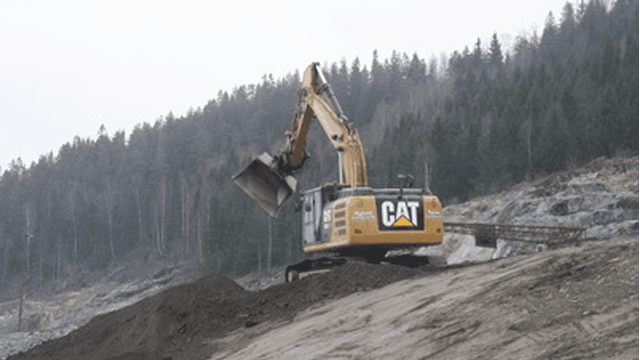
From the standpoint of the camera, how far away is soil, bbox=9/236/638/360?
675cm

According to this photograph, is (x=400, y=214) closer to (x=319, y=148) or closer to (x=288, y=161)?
(x=288, y=161)

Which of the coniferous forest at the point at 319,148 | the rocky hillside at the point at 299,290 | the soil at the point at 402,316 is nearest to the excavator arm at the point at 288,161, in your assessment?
the rocky hillside at the point at 299,290

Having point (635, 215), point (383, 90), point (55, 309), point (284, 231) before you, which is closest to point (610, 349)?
point (635, 215)

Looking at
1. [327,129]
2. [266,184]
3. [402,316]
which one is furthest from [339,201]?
[402,316]

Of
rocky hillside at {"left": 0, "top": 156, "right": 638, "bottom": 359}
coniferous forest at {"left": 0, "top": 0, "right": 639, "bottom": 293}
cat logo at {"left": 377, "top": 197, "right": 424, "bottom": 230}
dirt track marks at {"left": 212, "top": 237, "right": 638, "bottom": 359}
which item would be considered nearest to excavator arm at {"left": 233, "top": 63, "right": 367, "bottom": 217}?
rocky hillside at {"left": 0, "top": 156, "right": 638, "bottom": 359}

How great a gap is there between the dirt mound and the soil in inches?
1.2

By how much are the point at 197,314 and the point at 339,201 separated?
3.96 meters

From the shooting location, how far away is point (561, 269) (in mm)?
8742

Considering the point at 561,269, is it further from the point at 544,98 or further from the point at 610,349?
the point at 544,98

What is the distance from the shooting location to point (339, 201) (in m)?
15.0

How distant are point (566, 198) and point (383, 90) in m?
85.7

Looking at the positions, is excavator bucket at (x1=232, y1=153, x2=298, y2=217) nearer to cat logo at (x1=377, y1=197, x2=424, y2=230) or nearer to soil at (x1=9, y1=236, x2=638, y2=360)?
soil at (x1=9, y1=236, x2=638, y2=360)

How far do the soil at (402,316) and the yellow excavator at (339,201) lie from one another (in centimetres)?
141

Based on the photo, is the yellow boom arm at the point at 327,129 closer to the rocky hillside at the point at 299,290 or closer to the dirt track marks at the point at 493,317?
the rocky hillside at the point at 299,290
